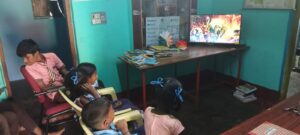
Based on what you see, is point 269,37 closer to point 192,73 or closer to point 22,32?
point 192,73

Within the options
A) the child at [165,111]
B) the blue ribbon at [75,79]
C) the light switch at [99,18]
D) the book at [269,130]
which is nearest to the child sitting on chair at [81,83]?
the blue ribbon at [75,79]

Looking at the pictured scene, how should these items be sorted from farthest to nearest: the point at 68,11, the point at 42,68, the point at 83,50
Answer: the point at 83,50
the point at 68,11
the point at 42,68

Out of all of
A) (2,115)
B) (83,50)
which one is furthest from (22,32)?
(2,115)

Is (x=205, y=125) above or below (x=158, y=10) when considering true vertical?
below

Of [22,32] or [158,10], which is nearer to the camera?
[158,10]

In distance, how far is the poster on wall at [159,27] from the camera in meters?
3.21

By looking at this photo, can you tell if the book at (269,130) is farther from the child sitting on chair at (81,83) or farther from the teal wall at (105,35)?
the teal wall at (105,35)

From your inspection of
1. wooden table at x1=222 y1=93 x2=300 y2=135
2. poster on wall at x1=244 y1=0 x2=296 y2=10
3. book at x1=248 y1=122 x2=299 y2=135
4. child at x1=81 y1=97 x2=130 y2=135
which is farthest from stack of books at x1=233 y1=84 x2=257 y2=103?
child at x1=81 y1=97 x2=130 y2=135

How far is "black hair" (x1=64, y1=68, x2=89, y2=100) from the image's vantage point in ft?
6.47

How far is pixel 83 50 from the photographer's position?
2.78m

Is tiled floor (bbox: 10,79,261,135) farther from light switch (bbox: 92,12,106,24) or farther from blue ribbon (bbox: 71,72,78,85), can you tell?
light switch (bbox: 92,12,106,24)

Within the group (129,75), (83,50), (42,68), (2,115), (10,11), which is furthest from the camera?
(10,11)

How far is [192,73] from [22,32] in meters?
2.95

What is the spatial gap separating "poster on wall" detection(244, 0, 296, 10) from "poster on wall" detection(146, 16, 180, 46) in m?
1.00
